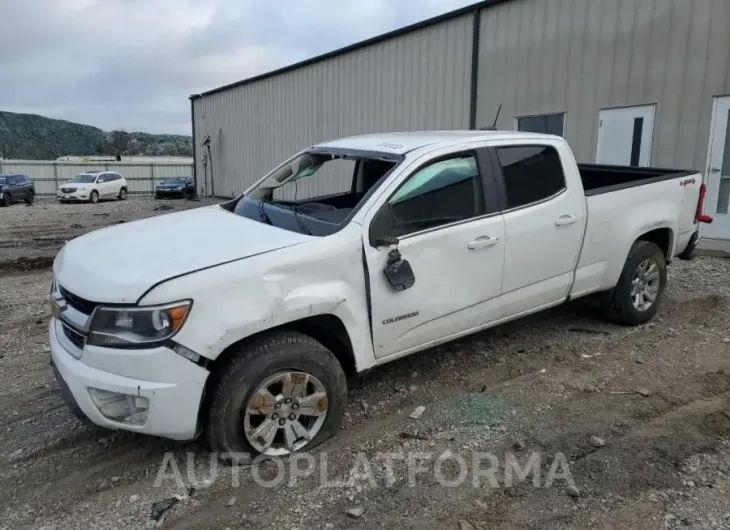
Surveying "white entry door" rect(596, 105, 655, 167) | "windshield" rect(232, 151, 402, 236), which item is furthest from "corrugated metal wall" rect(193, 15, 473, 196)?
"windshield" rect(232, 151, 402, 236)

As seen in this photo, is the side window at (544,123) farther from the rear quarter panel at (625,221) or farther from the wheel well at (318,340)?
the wheel well at (318,340)

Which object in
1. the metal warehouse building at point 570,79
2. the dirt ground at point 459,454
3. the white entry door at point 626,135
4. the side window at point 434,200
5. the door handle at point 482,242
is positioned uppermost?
the metal warehouse building at point 570,79

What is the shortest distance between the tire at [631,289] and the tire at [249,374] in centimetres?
308

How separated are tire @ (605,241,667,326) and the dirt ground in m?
0.28

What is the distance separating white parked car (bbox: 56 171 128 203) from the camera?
2680 centimetres

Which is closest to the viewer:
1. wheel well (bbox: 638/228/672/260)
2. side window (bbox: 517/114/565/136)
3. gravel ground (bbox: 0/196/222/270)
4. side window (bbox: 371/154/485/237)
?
side window (bbox: 371/154/485/237)

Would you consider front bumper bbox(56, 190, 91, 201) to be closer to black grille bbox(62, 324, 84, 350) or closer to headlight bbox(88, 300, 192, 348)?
black grille bbox(62, 324, 84, 350)

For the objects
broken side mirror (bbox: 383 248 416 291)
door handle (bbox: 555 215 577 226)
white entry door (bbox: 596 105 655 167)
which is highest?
white entry door (bbox: 596 105 655 167)

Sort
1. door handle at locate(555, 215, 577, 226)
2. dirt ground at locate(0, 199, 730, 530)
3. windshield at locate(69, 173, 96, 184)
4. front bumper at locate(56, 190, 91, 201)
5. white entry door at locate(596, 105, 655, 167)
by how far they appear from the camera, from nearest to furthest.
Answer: dirt ground at locate(0, 199, 730, 530) < door handle at locate(555, 215, 577, 226) < white entry door at locate(596, 105, 655, 167) < front bumper at locate(56, 190, 91, 201) < windshield at locate(69, 173, 96, 184)

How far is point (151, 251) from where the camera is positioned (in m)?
3.18

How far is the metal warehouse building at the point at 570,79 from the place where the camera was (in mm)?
8984

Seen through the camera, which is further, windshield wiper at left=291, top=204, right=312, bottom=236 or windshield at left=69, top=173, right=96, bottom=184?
windshield at left=69, top=173, right=96, bottom=184

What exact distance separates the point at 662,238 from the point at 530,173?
1.98 meters

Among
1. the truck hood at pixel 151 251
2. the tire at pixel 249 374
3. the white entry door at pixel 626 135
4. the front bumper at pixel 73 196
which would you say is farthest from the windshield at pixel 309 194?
the front bumper at pixel 73 196
